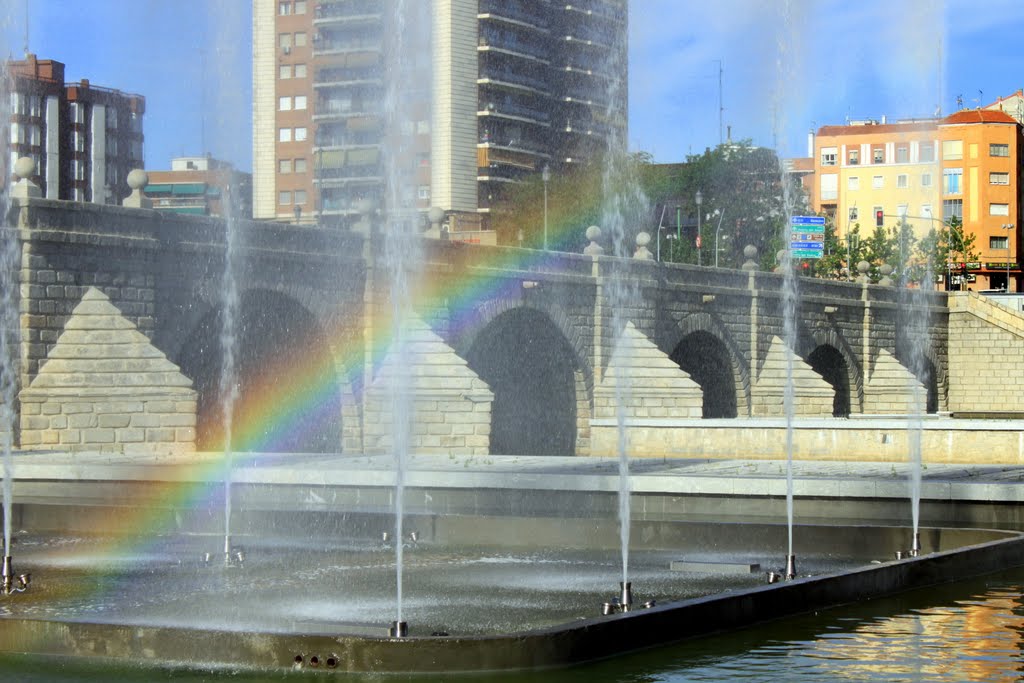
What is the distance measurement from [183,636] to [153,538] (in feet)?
25.7

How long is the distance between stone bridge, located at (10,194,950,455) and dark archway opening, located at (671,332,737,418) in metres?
0.07

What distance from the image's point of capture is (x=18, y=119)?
97.6m

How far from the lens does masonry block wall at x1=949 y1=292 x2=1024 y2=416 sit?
217 feet

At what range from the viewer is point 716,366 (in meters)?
51.8

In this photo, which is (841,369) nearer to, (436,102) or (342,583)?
(436,102)

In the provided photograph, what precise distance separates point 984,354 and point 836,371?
31.0 feet

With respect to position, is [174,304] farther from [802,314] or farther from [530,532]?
[802,314]

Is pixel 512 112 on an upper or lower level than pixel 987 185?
upper

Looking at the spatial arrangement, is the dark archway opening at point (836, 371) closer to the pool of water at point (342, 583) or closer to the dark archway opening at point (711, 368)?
the dark archway opening at point (711, 368)

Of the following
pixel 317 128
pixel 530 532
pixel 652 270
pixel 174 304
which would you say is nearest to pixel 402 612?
pixel 530 532

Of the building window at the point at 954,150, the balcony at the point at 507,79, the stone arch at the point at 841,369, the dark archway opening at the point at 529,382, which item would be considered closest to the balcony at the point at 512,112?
the balcony at the point at 507,79

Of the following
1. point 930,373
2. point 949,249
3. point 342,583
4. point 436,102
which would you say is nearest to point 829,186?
point 949,249

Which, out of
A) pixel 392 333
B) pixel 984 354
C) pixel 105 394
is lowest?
pixel 105 394

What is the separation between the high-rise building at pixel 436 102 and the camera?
78.7 metres
